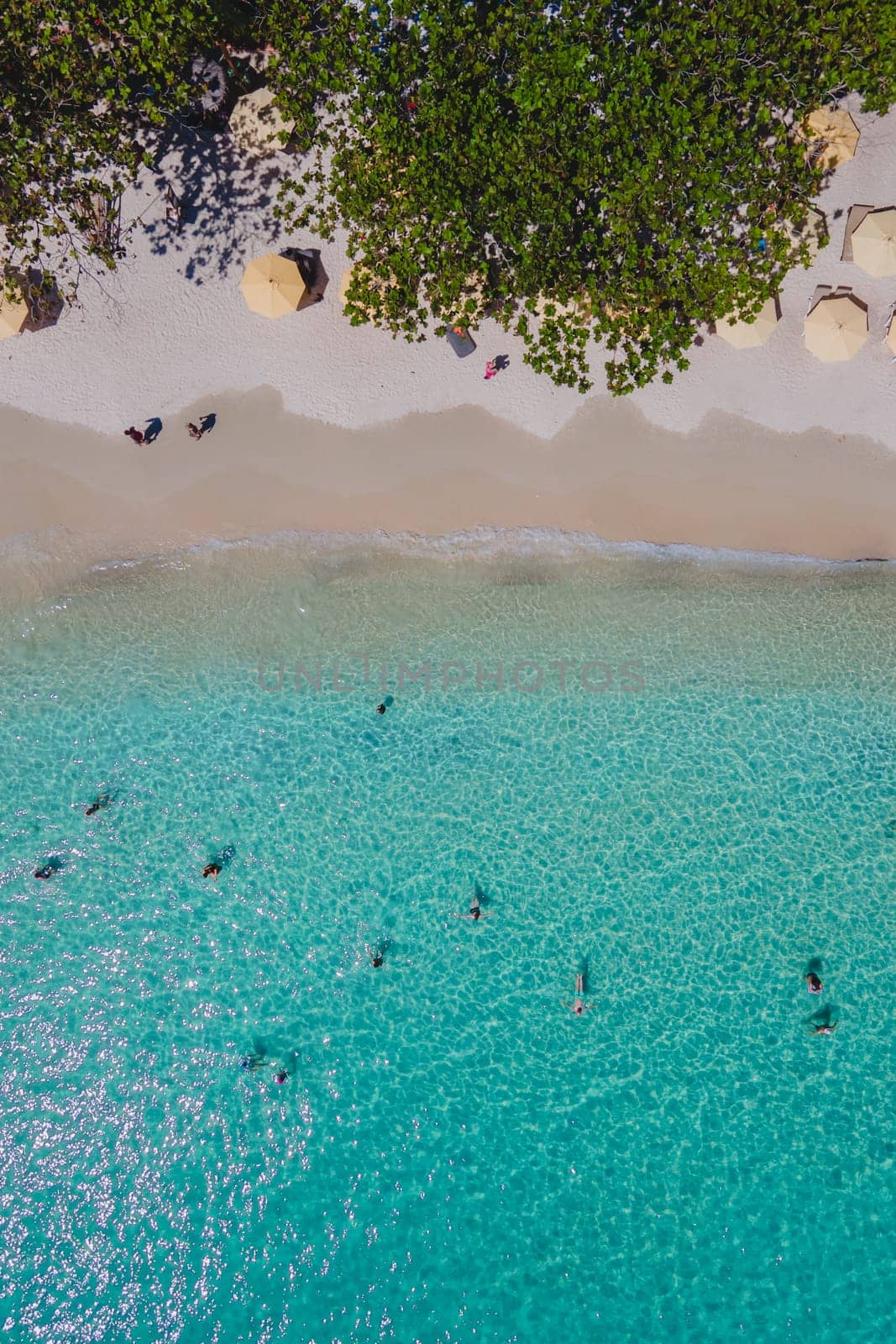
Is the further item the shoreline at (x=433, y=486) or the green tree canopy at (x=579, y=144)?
the shoreline at (x=433, y=486)

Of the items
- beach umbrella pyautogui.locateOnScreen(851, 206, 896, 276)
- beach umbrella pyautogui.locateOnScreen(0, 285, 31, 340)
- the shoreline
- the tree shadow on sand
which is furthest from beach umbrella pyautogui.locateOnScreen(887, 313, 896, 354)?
beach umbrella pyautogui.locateOnScreen(0, 285, 31, 340)

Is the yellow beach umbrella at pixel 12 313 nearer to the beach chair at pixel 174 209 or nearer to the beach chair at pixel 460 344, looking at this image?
the beach chair at pixel 174 209

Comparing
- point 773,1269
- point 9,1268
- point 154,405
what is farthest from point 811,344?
point 9,1268

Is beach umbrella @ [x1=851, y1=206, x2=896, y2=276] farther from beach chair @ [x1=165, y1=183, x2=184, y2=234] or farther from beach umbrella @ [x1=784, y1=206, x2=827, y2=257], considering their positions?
beach chair @ [x1=165, y1=183, x2=184, y2=234]

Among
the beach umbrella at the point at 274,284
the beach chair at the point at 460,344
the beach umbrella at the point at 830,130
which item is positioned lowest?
the beach chair at the point at 460,344

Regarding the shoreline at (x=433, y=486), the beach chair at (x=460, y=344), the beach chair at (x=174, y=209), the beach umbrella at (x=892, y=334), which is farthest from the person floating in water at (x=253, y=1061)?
the beach umbrella at (x=892, y=334)
